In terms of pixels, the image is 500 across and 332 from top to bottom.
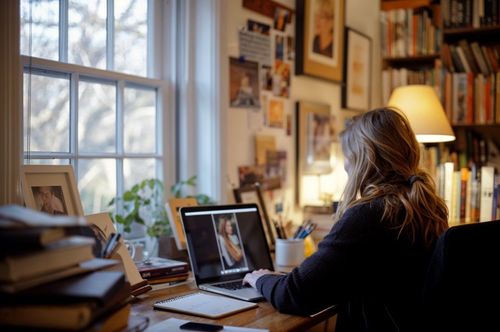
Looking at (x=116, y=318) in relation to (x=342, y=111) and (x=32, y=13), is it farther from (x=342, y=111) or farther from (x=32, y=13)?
(x=342, y=111)

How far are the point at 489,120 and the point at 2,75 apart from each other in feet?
8.59

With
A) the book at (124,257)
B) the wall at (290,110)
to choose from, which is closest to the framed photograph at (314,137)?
the wall at (290,110)

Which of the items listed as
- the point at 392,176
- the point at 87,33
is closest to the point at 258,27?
the point at 87,33

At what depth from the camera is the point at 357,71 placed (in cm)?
327

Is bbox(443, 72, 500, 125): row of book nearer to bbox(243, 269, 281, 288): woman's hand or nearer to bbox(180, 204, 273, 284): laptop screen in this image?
bbox(180, 204, 273, 284): laptop screen

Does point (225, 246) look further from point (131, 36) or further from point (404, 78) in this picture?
point (404, 78)

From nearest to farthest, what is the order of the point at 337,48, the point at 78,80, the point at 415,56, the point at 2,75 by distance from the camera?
the point at 2,75 → the point at 78,80 → the point at 337,48 → the point at 415,56

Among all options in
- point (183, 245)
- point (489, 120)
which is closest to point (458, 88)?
point (489, 120)

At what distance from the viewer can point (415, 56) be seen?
3377mm

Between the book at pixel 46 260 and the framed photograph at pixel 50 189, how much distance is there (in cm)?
40

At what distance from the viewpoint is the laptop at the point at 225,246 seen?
66.0 inches

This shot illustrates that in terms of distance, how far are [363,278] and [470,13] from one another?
228 centimetres

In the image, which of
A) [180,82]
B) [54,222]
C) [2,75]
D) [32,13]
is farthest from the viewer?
[180,82]

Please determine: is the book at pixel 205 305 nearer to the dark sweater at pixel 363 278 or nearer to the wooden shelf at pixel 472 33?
the dark sweater at pixel 363 278
